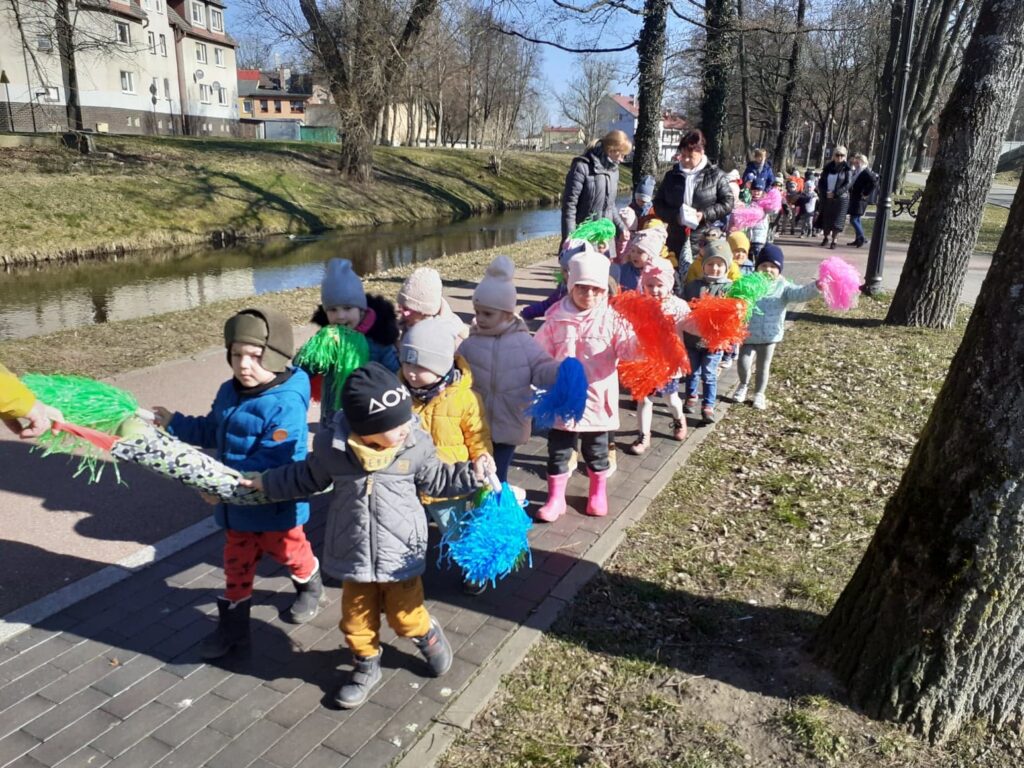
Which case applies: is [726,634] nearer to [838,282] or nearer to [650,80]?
[838,282]

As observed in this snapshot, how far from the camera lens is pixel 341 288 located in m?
4.33

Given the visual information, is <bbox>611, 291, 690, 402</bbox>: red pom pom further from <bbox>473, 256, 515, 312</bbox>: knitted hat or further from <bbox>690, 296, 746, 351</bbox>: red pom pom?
<bbox>473, 256, 515, 312</bbox>: knitted hat

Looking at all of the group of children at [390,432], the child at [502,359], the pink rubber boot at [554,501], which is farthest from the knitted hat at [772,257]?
the child at [502,359]

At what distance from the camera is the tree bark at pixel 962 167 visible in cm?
808

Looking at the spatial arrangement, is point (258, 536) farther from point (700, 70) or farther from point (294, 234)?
point (294, 234)

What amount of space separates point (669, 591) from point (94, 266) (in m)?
18.1

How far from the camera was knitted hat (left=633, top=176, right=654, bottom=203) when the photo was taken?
398 inches

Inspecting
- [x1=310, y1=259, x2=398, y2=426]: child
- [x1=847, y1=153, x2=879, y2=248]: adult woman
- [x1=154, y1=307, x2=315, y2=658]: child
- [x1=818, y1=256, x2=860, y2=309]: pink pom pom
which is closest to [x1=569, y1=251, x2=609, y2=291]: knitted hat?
[x1=310, y1=259, x2=398, y2=426]: child

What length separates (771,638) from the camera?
3.81 meters

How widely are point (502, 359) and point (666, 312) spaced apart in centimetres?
124

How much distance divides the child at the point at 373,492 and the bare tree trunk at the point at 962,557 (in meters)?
1.75

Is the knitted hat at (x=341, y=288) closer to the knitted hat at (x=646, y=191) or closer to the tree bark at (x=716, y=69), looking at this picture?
the knitted hat at (x=646, y=191)

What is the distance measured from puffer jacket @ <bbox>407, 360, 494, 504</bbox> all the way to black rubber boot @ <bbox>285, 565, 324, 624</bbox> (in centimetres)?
78

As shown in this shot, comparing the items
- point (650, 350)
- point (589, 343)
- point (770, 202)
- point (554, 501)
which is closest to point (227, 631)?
point (554, 501)
